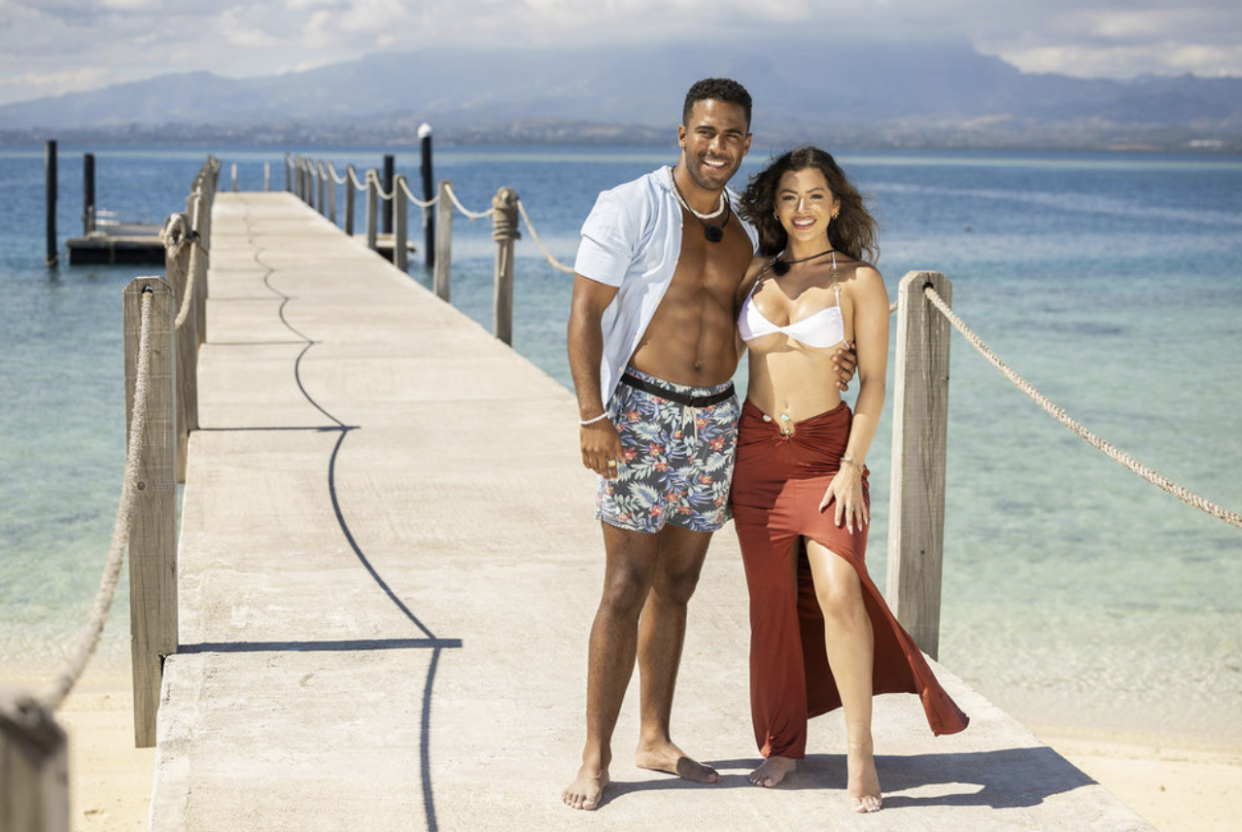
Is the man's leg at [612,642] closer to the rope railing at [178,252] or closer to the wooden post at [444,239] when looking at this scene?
the rope railing at [178,252]

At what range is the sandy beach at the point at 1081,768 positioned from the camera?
505 cm

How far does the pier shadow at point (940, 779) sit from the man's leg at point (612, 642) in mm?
82

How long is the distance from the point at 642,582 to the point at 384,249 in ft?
71.4

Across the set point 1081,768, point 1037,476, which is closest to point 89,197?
point 1037,476

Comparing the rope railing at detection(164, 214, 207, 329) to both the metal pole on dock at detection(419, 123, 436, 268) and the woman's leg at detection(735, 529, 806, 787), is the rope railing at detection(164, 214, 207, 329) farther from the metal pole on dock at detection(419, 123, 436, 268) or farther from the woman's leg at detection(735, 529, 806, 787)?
the metal pole on dock at detection(419, 123, 436, 268)

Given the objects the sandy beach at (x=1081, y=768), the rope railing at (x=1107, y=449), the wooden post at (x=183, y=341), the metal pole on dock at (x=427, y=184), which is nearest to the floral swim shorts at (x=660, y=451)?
the rope railing at (x=1107, y=449)

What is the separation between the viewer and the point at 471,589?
4.71 metres

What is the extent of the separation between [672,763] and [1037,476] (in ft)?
29.9

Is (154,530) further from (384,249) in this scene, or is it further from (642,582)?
(384,249)

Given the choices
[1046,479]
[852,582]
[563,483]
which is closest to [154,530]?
[852,582]

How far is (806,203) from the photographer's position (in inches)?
125

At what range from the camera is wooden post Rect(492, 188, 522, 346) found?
34.5 ft

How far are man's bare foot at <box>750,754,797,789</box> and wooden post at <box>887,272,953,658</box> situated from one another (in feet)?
2.99

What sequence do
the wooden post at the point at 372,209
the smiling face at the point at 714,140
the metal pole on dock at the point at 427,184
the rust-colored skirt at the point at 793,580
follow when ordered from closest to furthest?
the smiling face at the point at 714,140 < the rust-colored skirt at the point at 793,580 < the wooden post at the point at 372,209 < the metal pole on dock at the point at 427,184
